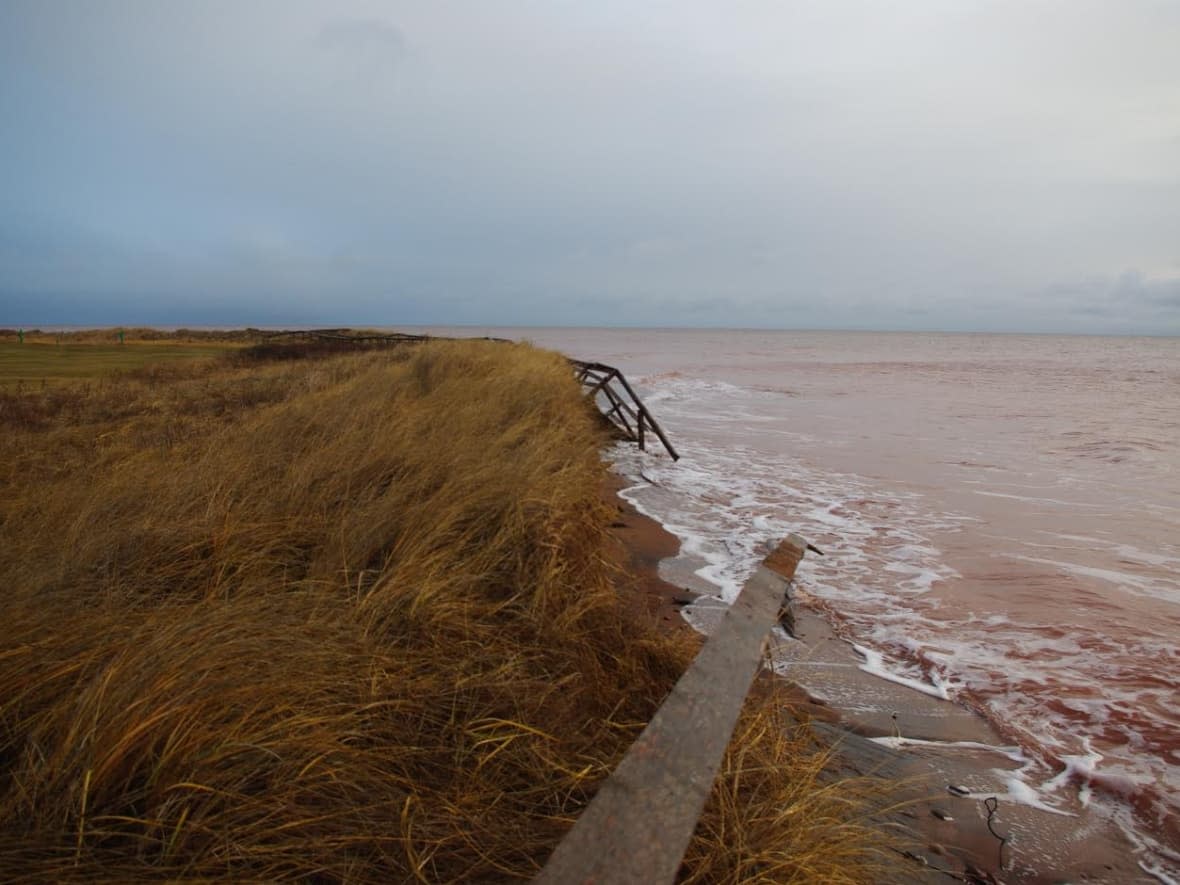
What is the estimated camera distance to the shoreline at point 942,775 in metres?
2.44

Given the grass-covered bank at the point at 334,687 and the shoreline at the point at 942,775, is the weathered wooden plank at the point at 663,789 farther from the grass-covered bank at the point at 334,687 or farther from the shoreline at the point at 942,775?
the shoreline at the point at 942,775

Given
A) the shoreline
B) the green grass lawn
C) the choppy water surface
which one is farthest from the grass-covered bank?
the green grass lawn

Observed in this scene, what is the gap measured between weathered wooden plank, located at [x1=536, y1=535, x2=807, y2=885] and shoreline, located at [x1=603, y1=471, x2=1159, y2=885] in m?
0.67

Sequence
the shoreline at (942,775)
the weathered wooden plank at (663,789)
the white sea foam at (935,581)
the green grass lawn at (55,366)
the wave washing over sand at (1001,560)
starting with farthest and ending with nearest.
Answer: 1. the green grass lawn at (55,366)
2. the white sea foam at (935,581)
3. the wave washing over sand at (1001,560)
4. the shoreline at (942,775)
5. the weathered wooden plank at (663,789)

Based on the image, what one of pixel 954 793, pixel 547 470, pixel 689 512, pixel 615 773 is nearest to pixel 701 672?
pixel 615 773

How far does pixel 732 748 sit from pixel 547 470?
3.15 metres

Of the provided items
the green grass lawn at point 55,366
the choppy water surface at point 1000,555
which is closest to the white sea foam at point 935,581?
the choppy water surface at point 1000,555

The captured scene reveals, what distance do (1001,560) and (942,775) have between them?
4.02 metres

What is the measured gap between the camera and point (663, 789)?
1.82m

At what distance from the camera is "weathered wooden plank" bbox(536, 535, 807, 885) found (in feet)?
5.04

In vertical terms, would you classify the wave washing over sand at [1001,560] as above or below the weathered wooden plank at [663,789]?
below

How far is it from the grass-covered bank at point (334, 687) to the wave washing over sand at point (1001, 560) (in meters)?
1.68

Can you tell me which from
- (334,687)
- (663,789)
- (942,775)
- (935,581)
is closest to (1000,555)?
(935,581)

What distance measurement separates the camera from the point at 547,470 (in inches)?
201
